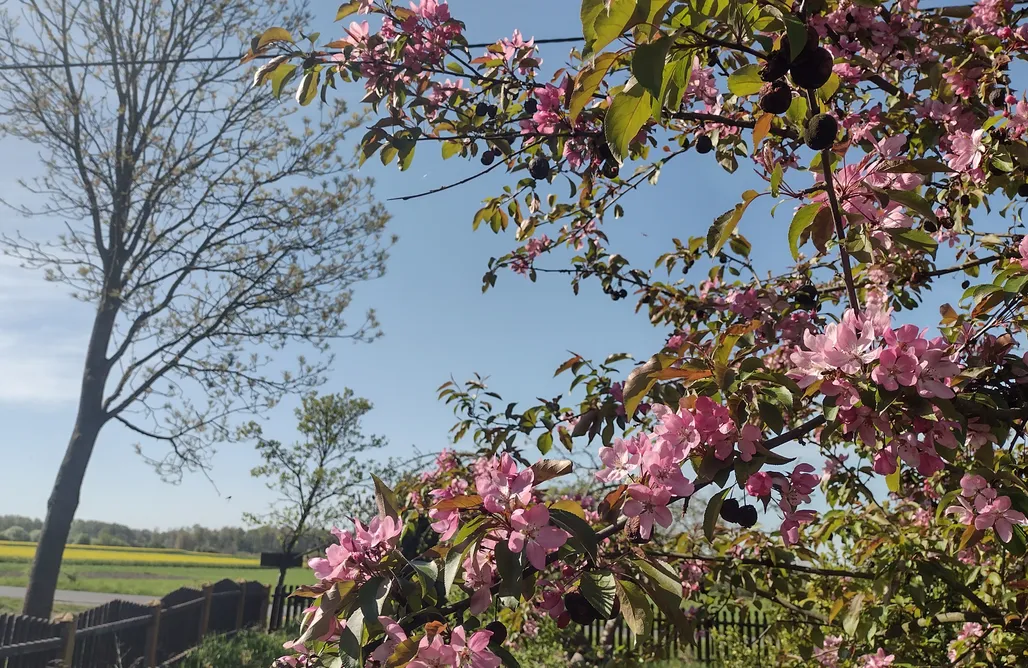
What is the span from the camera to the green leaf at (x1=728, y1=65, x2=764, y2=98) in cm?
98

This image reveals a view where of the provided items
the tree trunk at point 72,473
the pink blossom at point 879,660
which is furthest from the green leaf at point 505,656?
the tree trunk at point 72,473

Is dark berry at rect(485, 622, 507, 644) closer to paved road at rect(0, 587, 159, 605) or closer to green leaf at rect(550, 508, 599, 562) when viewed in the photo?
green leaf at rect(550, 508, 599, 562)

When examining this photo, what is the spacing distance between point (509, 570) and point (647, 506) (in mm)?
223

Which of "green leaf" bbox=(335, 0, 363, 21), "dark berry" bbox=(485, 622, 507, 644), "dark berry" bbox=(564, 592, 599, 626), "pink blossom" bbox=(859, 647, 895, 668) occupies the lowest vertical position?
"pink blossom" bbox=(859, 647, 895, 668)

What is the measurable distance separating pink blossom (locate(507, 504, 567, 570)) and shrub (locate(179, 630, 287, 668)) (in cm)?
663

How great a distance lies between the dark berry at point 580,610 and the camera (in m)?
1.09

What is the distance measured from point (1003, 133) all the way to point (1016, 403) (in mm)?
911

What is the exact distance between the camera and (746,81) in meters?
0.98

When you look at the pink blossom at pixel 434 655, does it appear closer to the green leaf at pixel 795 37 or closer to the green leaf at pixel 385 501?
the green leaf at pixel 385 501

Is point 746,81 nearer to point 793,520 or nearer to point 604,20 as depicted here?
point 604,20

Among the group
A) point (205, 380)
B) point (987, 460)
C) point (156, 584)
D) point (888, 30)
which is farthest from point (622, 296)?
point (156, 584)

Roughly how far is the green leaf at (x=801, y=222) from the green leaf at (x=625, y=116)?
1.42ft

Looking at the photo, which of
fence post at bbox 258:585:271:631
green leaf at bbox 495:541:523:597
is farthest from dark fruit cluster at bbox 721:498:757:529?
fence post at bbox 258:585:271:631

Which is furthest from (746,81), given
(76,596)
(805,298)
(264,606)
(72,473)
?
(76,596)
